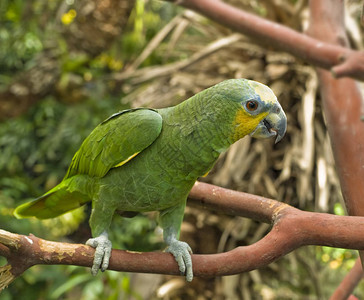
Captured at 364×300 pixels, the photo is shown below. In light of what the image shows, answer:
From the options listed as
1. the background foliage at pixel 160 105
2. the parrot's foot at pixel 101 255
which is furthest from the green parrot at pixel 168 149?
the background foliage at pixel 160 105

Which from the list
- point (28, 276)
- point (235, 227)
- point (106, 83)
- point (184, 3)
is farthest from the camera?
point (106, 83)

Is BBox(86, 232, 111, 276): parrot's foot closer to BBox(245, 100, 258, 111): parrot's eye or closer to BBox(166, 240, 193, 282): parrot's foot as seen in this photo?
BBox(166, 240, 193, 282): parrot's foot

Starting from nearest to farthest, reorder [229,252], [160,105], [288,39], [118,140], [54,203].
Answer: [229,252], [118,140], [54,203], [288,39], [160,105]

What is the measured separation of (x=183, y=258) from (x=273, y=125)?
287 mm

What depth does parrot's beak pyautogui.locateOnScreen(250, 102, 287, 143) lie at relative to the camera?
0.73 meters

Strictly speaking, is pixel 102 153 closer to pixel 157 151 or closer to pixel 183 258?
pixel 157 151

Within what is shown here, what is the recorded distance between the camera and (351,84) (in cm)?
103

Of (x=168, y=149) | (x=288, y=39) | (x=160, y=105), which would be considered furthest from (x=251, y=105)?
(x=160, y=105)

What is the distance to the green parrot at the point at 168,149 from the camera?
711 mm

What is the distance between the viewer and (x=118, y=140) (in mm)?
794

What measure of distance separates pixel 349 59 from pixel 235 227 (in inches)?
39.1

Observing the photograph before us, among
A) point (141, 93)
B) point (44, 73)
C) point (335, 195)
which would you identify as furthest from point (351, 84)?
point (44, 73)

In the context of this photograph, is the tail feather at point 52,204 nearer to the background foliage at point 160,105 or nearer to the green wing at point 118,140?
the green wing at point 118,140

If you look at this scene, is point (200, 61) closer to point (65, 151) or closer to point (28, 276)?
point (65, 151)
